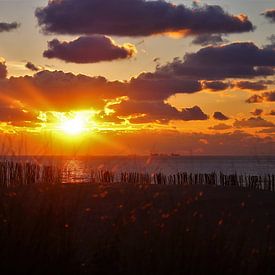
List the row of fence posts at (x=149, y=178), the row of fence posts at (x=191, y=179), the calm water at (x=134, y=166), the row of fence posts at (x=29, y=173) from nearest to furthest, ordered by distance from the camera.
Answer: the calm water at (x=134, y=166), the row of fence posts at (x=29, y=173), the row of fence posts at (x=149, y=178), the row of fence posts at (x=191, y=179)

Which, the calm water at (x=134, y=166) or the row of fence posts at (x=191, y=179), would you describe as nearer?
the calm water at (x=134, y=166)

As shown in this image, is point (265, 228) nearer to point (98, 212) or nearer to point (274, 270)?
point (98, 212)

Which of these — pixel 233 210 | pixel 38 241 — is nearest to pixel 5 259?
pixel 38 241

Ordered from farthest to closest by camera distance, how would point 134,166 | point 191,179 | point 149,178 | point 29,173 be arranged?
point 191,179
point 149,178
point 29,173
point 134,166

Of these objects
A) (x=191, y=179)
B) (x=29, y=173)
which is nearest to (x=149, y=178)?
(x=191, y=179)

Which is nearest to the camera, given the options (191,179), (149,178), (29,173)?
(29,173)

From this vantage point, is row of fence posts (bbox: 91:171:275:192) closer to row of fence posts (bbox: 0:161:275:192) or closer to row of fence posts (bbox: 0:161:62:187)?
row of fence posts (bbox: 0:161:275:192)

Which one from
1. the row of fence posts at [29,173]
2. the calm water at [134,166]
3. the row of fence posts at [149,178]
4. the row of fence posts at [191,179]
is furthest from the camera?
the row of fence posts at [191,179]

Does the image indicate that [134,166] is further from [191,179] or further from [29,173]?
[191,179]

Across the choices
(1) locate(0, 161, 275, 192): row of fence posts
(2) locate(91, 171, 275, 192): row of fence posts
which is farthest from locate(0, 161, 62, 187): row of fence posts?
(2) locate(91, 171, 275, 192): row of fence posts

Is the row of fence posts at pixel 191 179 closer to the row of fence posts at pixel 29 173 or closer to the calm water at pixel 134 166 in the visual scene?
the calm water at pixel 134 166

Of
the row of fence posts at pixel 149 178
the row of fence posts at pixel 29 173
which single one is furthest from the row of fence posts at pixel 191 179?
the row of fence posts at pixel 29 173

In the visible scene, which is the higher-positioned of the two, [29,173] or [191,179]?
[29,173]

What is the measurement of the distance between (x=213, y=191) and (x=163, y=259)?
971cm
